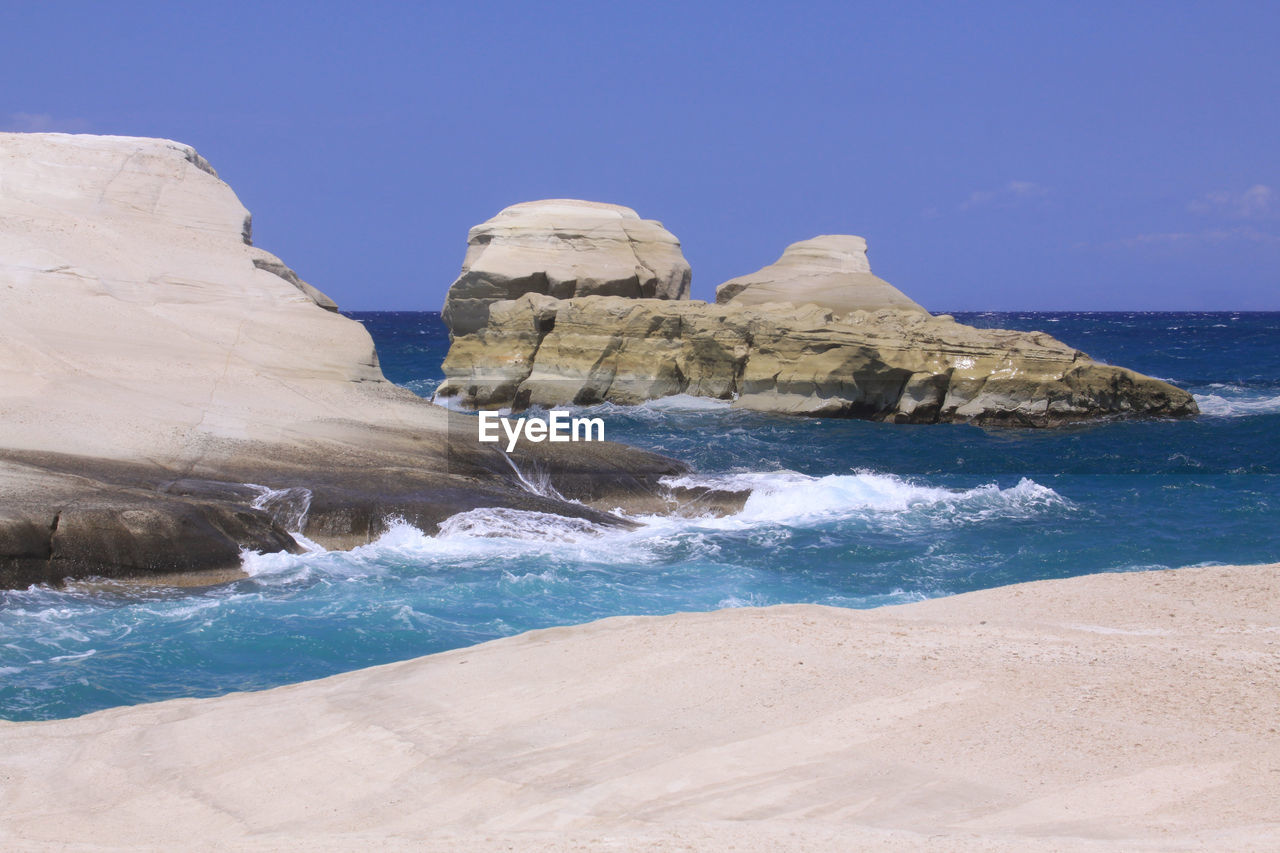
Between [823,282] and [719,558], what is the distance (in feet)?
69.4

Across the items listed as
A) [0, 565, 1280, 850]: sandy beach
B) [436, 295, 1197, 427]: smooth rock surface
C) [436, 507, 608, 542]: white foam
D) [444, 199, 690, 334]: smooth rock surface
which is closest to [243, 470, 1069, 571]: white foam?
[436, 507, 608, 542]: white foam

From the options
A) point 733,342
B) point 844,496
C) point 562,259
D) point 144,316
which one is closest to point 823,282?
point 733,342

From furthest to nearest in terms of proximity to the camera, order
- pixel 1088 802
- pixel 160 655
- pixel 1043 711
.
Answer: pixel 160 655, pixel 1043 711, pixel 1088 802

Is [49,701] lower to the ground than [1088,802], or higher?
lower

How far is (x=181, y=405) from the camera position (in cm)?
1442

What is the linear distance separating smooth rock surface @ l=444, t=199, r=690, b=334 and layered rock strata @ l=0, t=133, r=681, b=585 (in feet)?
38.2

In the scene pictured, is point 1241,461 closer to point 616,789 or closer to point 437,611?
point 437,611

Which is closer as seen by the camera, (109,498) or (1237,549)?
(109,498)

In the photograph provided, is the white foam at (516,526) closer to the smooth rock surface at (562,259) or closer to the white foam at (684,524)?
the white foam at (684,524)

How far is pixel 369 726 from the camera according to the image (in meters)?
5.18

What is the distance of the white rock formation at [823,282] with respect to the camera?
31.6m

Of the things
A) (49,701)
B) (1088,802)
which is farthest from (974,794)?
(49,701)

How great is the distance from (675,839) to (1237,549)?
1188 centimetres

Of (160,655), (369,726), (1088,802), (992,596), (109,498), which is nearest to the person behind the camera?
(1088,802)
